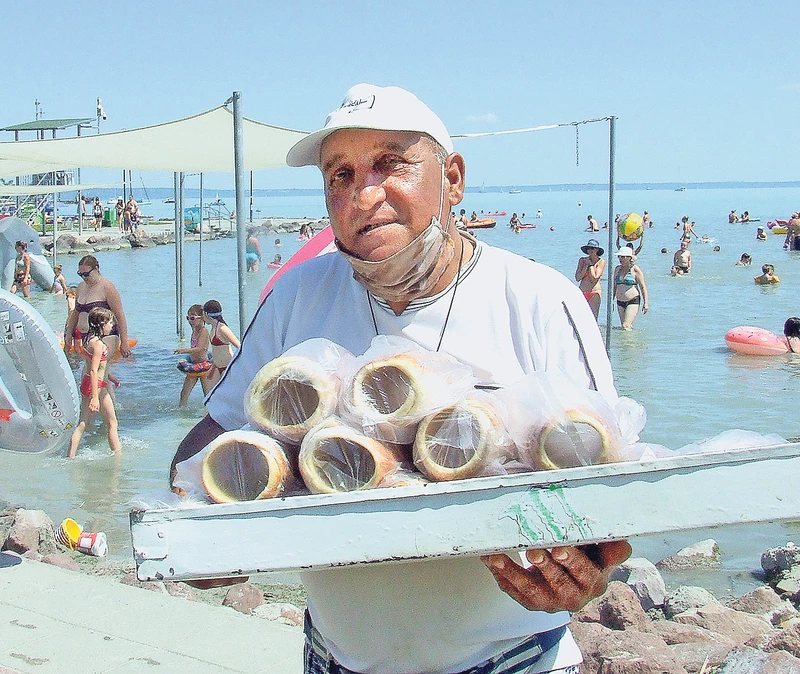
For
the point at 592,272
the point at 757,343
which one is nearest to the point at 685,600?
the point at 592,272

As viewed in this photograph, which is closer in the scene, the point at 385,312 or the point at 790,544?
the point at 385,312

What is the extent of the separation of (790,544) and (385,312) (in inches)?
197

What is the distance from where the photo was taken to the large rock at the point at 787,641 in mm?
3955

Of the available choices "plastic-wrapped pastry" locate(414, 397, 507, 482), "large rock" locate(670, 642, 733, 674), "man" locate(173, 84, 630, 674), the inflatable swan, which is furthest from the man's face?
the inflatable swan

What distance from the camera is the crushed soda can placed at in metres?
5.95

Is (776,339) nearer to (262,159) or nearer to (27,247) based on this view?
(262,159)

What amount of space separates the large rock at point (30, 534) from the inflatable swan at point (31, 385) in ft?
1.50

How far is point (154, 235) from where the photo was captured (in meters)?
43.0

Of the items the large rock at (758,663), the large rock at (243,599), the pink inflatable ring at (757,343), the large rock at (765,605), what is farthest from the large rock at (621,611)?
the pink inflatable ring at (757,343)

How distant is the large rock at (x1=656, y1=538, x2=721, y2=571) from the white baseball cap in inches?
193

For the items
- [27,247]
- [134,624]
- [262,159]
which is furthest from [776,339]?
[27,247]

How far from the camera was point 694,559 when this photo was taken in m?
6.07

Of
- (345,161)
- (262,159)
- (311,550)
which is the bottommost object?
(311,550)

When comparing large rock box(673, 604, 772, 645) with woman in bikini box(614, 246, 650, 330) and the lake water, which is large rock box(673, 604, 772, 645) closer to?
the lake water
